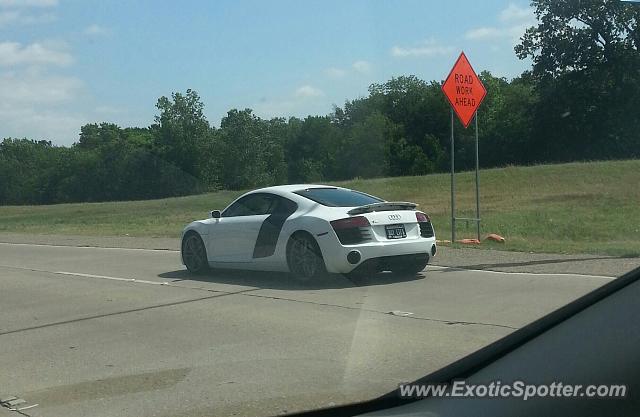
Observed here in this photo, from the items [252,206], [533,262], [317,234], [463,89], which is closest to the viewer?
[317,234]

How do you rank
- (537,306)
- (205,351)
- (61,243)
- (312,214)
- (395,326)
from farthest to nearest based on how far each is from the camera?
(61,243), (312,214), (537,306), (395,326), (205,351)

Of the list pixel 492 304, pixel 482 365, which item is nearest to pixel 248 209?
pixel 492 304

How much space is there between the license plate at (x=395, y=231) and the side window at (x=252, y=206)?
1900 mm

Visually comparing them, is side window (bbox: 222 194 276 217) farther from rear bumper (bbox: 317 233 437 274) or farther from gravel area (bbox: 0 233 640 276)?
gravel area (bbox: 0 233 640 276)

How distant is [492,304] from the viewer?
8.77m

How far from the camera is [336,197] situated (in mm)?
11367

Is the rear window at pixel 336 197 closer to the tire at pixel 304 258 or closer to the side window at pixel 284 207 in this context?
the side window at pixel 284 207

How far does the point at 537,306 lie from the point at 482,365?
575cm

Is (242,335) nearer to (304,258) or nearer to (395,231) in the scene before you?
(304,258)

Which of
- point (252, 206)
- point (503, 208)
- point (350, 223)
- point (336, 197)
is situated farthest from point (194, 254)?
point (503, 208)

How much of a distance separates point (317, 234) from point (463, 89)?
284 inches

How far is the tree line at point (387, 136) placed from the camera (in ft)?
143

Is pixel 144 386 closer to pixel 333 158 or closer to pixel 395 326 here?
pixel 395 326

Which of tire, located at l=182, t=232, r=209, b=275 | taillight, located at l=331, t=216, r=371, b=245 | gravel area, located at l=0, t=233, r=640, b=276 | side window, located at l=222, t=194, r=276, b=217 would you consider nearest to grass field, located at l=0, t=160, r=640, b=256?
gravel area, located at l=0, t=233, r=640, b=276
